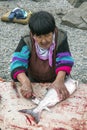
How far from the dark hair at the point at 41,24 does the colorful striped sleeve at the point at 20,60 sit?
0.36 meters

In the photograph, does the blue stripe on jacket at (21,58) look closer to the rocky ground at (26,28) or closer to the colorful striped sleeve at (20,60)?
the colorful striped sleeve at (20,60)

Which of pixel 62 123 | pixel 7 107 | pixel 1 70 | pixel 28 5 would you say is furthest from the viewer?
pixel 28 5

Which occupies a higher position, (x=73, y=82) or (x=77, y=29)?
(x=73, y=82)

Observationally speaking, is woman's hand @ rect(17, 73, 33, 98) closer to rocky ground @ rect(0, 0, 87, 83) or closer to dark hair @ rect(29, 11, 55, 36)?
dark hair @ rect(29, 11, 55, 36)

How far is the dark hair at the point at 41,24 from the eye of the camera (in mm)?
2676

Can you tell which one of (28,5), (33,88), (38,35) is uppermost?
(38,35)

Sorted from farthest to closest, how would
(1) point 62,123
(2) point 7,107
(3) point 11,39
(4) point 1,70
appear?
(3) point 11,39, (4) point 1,70, (2) point 7,107, (1) point 62,123

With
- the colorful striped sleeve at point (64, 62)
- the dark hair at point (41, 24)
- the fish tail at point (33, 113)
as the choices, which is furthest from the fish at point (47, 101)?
the dark hair at point (41, 24)

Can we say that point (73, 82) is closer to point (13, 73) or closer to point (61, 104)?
point (61, 104)

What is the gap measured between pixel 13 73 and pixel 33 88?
245 mm

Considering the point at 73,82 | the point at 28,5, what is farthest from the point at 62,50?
the point at 28,5

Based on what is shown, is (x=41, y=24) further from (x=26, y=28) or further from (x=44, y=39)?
(x=26, y=28)

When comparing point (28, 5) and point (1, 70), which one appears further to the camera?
point (28, 5)

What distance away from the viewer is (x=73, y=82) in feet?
9.55
